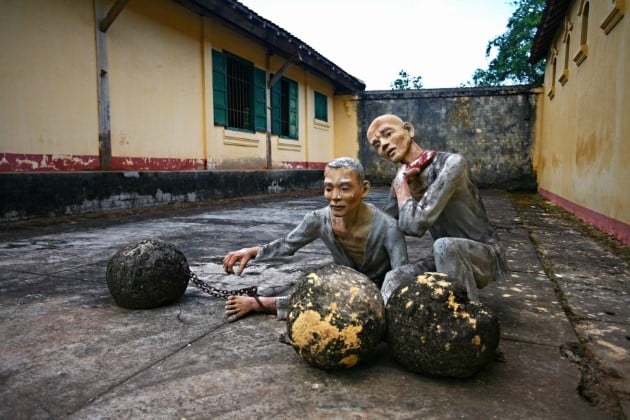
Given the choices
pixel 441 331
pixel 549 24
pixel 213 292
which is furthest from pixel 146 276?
pixel 549 24

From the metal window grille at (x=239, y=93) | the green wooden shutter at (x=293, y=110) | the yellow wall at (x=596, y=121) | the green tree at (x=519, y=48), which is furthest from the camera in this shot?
the green tree at (x=519, y=48)

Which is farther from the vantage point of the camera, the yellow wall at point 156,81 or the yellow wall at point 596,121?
the yellow wall at point 156,81

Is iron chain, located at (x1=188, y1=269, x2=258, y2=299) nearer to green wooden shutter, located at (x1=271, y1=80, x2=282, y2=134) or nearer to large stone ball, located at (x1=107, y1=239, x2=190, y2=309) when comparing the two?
large stone ball, located at (x1=107, y1=239, x2=190, y2=309)

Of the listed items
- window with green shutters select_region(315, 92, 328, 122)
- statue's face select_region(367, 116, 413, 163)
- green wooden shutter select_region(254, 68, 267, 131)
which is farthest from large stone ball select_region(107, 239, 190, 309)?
window with green shutters select_region(315, 92, 328, 122)

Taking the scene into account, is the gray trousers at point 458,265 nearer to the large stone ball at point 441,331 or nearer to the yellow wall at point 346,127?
the large stone ball at point 441,331

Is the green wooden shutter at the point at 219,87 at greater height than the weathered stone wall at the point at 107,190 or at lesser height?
greater

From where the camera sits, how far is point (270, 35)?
35.4ft

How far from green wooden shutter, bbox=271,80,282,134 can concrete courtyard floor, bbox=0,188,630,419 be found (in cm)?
953

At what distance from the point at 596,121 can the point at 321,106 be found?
10748 millimetres

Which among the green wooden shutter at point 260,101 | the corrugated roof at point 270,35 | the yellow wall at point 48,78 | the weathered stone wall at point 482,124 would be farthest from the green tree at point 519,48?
the yellow wall at point 48,78

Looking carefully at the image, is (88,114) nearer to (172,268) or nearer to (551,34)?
(172,268)

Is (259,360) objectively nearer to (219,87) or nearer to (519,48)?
(219,87)

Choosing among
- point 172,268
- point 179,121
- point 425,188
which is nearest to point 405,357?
point 425,188

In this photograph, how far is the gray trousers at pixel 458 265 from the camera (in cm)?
223
